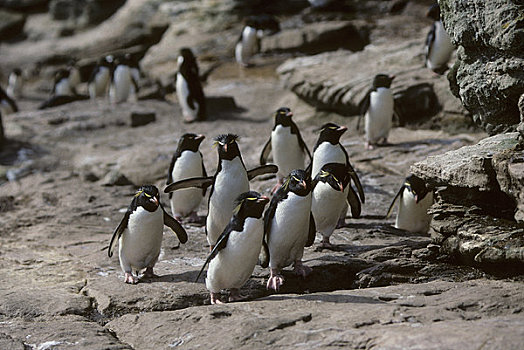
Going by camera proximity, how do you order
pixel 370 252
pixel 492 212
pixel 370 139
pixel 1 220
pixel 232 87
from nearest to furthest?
pixel 492 212 → pixel 370 252 → pixel 1 220 → pixel 370 139 → pixel 232 87

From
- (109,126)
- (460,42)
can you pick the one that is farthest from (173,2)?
(460,42)

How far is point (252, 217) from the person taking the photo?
15.6ft

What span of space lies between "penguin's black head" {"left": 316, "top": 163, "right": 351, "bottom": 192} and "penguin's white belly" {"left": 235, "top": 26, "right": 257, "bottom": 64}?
8857 mm

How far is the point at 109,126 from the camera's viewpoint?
1202 cm

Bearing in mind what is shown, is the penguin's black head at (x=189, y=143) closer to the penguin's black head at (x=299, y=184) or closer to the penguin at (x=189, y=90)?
the penguin's black head at (x=299, y=184)

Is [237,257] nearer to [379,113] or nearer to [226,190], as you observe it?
[226,190]

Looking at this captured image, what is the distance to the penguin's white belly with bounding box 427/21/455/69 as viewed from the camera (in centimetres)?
1018

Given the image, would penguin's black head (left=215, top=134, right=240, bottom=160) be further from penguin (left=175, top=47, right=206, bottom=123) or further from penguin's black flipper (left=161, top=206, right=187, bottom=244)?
penguin (left=175, top=47, right=206, bottom=123)

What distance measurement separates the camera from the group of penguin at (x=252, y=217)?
4.79 m

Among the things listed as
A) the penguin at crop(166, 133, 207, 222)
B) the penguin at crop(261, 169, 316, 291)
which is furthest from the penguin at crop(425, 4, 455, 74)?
the penguin at crop(261, 169, 316, 291)

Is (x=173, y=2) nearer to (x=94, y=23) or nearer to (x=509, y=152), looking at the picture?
(x=94, y=23)

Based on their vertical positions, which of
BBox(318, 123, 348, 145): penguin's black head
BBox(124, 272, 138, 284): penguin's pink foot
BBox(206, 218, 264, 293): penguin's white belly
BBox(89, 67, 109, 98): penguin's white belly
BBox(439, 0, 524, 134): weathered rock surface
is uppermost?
BBox(439, 0, 524, 134): weathered rock surface

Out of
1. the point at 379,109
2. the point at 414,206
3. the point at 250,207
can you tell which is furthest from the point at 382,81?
the point at 250,207

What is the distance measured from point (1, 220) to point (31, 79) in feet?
39.6
